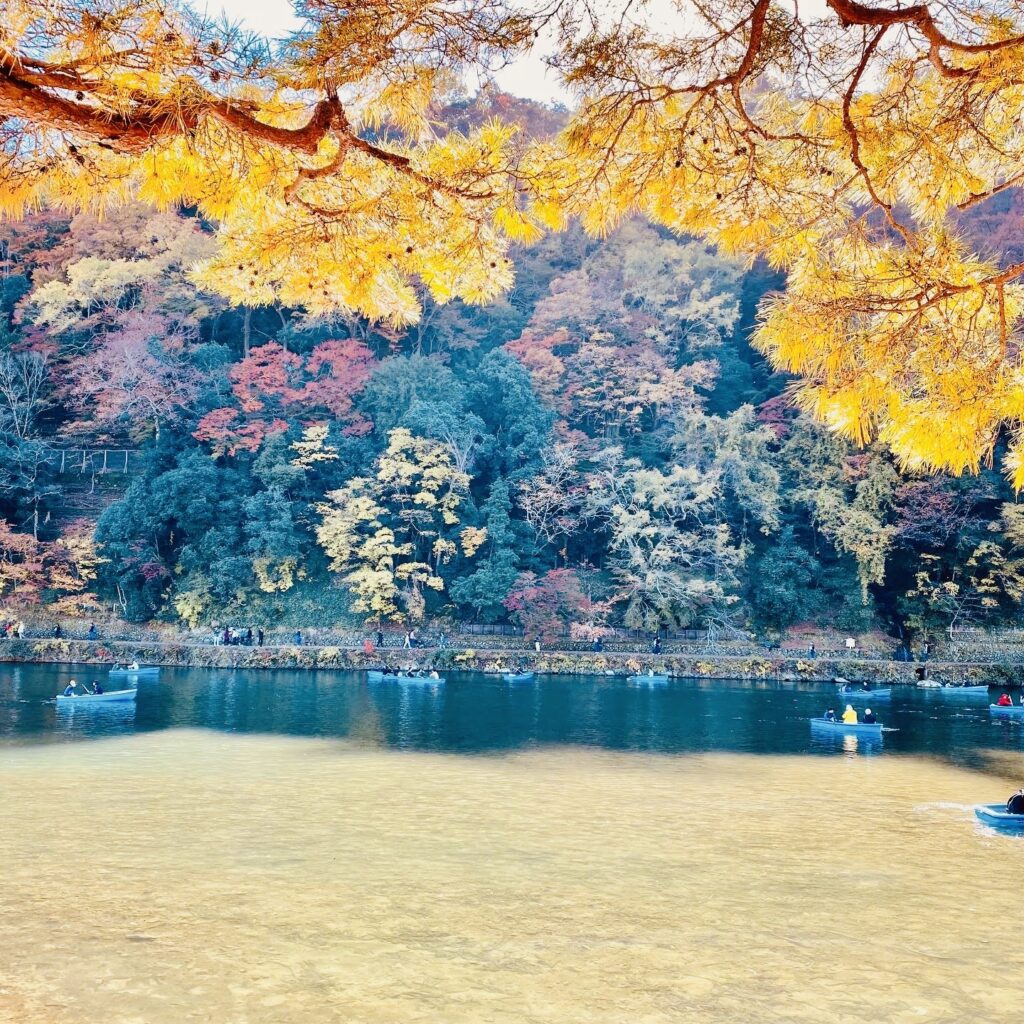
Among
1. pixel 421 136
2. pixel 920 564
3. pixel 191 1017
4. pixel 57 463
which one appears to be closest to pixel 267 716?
pixel 191 1017

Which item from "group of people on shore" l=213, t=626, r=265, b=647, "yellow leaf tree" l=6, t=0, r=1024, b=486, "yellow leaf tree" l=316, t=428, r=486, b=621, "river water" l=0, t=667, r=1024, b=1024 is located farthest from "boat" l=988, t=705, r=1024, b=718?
"group of people on shore" l=213, t=626, r=265, b=647

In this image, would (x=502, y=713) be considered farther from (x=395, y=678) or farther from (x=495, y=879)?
(x=495, y=879)

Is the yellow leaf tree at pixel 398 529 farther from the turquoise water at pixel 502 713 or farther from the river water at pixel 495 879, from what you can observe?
the river water at pixel 495 879

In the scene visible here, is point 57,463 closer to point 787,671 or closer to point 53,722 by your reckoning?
point 53,722

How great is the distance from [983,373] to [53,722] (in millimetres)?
13915

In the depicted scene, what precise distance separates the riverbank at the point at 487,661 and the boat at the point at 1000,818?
525 inches

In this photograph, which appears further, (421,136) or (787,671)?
(787,671)

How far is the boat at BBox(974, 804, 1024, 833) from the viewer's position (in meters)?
8.07

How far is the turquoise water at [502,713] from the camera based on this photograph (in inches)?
509

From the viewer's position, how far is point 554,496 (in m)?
23.4

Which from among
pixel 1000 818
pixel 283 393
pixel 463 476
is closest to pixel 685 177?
pixel 1000 818

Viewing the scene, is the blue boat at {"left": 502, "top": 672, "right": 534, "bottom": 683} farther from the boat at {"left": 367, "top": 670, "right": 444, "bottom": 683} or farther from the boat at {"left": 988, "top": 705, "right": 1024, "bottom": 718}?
the boat at {"left": 988, "top": 705, "right": 1024, "bottom": 718}

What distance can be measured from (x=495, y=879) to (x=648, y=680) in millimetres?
14878

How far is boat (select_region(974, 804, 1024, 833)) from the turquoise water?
4.24m
